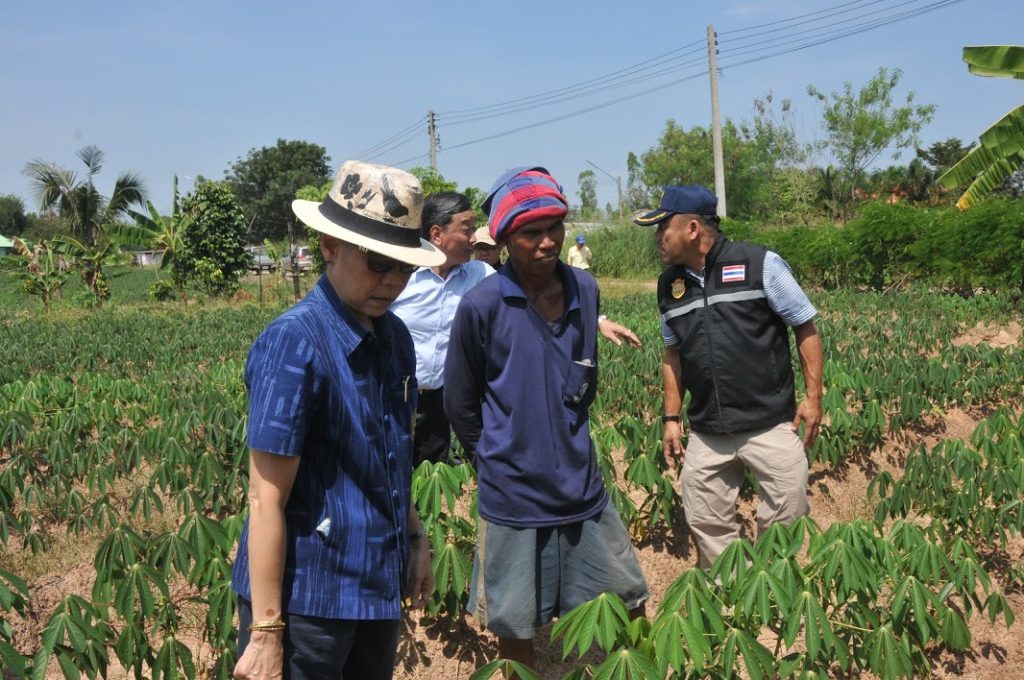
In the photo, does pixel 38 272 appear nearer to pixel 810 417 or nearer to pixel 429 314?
pixel 429 314

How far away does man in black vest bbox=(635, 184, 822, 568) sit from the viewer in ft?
9.20

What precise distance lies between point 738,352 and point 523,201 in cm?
112

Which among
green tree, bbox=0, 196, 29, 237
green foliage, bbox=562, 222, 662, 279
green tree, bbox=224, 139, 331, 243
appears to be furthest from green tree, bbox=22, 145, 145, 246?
green tree, bbox=0, 196, 29, 237


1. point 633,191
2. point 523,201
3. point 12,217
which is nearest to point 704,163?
point 633,191

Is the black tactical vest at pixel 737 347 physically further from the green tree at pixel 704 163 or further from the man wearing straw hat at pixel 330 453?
the green tree at pixel 704 163

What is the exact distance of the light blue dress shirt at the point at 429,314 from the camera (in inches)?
123

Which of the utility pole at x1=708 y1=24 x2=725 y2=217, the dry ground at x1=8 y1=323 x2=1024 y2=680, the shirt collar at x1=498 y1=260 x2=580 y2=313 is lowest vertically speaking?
the dry ground at x1=8 y1=323 x2=1024 y2=680

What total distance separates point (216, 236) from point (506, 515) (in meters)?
20.3

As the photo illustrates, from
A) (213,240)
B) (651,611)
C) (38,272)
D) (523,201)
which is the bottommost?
(651,611)

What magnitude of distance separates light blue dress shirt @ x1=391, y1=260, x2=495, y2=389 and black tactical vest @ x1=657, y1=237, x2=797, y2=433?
0.81 meters

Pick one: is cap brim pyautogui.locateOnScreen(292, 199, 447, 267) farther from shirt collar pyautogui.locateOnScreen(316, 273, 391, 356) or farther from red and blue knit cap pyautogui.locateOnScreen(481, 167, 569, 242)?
red and blue knit cap pyautogui.locateOnScreen(481, 167, 569, 242)

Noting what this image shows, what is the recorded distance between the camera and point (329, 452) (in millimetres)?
1450

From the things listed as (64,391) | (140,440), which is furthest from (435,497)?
(64,391)

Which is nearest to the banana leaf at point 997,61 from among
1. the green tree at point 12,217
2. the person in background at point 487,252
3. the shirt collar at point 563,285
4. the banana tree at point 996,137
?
the banana tree at point 996,137
